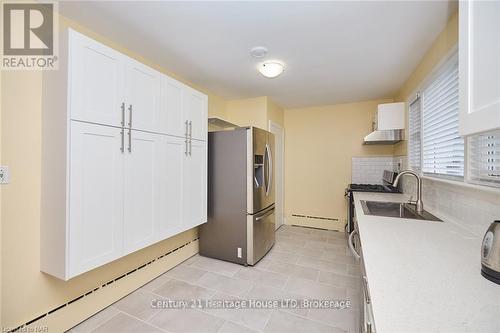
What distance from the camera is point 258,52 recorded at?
2.19 metres

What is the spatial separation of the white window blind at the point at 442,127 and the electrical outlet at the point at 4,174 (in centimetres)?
299

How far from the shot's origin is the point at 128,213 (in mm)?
1745

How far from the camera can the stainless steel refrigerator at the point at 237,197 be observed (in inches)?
106

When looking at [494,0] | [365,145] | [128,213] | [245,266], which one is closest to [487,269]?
[494,0]

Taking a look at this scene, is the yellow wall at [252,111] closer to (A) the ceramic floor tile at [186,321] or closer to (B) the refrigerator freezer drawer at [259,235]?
(B) the refrigerator freezer drawer at [259,235]

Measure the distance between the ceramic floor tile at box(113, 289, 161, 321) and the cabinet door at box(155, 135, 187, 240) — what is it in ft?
1.85

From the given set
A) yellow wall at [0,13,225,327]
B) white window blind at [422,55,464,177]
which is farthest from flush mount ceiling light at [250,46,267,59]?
yellow wall at [0,13,225,327]

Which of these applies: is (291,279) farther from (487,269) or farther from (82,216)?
(82,216)

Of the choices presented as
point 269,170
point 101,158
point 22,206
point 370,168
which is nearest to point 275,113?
point 269,170

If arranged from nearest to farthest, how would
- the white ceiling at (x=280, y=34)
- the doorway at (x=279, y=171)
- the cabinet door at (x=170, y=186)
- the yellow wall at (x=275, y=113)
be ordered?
the white ceiling at (x=280, y=34) < the cabinet door at (x=170, y=186) < the yellow wall at (x=275, y=113) < the doorway at (x=279, y=171)

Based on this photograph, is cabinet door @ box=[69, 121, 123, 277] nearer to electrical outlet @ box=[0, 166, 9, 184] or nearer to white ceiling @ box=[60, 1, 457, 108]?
electrical outlet @ box=[0, 166, 9, 184]

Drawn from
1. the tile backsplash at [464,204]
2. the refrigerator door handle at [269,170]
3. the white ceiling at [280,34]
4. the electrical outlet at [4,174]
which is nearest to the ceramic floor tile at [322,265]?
the refrigerator door handle at [269,170]

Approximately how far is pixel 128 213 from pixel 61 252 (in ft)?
1.47

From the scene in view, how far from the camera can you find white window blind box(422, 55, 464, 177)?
166cm
